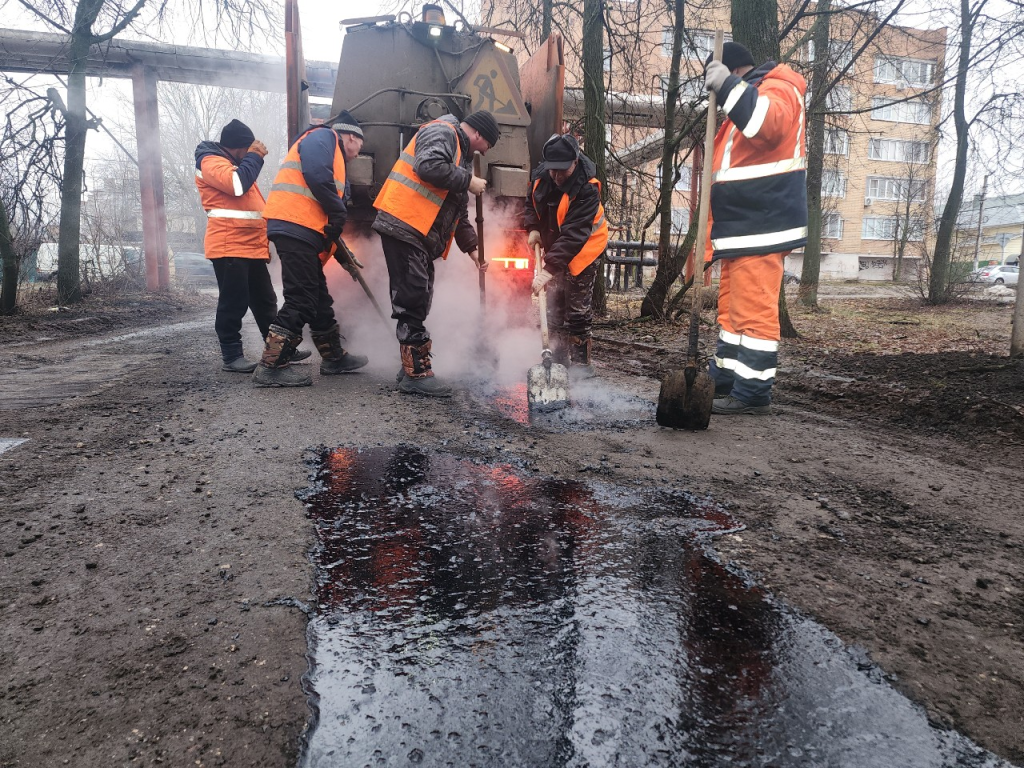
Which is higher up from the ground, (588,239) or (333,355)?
(588,239)

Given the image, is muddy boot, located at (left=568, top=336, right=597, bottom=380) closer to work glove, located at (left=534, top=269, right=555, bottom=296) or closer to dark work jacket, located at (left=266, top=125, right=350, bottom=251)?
work glove, located at (left=534, top=269, right=555, bottom=296)

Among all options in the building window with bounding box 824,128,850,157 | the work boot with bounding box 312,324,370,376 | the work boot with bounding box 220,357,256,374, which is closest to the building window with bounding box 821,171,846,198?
the building window with bounding box 824,128,850,157

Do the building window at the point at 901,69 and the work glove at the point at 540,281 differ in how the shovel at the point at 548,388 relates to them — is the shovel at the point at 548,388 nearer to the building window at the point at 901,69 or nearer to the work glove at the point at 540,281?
the work glove at the point at 540,281

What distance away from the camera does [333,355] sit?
4.95m

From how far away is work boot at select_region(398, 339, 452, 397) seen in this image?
4191mm

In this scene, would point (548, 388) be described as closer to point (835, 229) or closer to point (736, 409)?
point (736, 409)

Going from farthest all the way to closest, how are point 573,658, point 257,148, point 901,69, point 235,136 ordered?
point 901,69, point 257,148, point 235,136, point 573,658

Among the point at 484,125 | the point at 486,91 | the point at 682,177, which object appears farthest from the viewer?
the point at 682,177

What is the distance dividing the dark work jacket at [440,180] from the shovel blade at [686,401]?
5.93 feet


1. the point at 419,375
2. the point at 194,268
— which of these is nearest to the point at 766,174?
the point at 419,375

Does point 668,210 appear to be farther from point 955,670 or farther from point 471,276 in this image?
point 955,670

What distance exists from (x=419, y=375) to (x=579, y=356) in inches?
56.2

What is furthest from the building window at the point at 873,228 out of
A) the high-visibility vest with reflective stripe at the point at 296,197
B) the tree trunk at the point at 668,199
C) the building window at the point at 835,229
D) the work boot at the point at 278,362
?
the work boot at the point at 278,362

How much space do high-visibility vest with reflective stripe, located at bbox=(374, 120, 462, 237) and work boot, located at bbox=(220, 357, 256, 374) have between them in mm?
1767
